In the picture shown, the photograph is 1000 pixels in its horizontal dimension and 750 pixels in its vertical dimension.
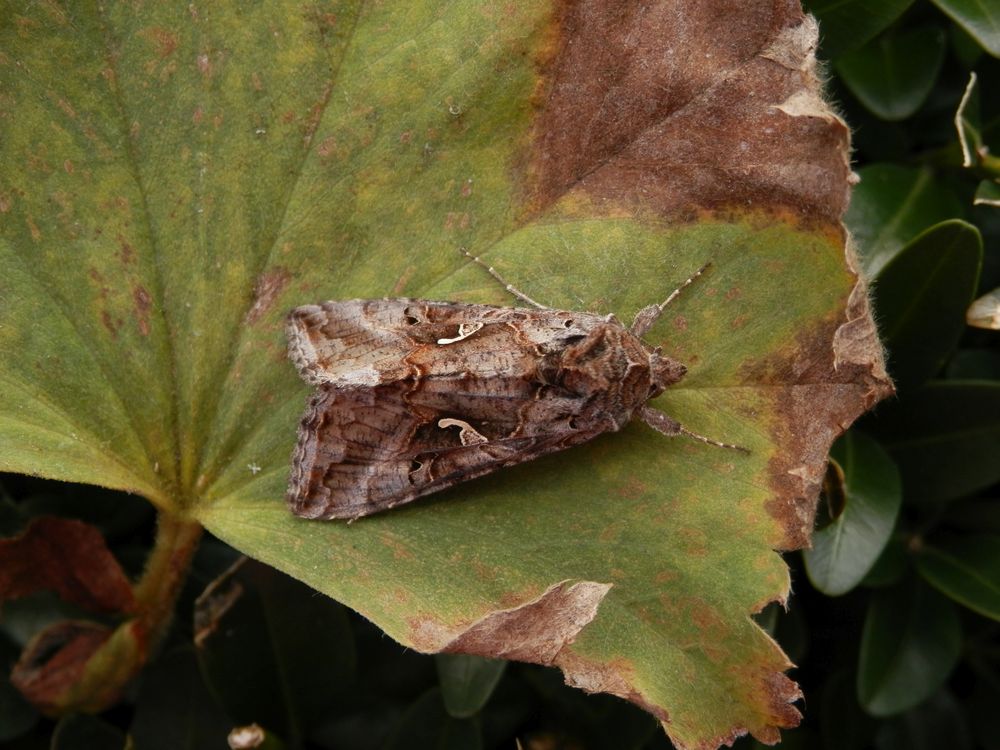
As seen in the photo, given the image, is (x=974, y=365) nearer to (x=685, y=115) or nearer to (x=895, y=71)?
(x=895, y=71)

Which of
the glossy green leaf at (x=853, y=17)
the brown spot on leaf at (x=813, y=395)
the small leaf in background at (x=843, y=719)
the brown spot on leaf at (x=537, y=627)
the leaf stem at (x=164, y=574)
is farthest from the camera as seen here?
the small leaf in background at (x=843, y=719)

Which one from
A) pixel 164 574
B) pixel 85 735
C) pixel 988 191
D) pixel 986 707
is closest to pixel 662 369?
pixel 988 191

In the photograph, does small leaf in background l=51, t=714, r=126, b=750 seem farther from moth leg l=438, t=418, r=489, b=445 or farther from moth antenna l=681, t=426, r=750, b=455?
moth antenna l=681, t=426, r=750, b=455

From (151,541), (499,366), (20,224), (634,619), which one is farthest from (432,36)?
(151,541)

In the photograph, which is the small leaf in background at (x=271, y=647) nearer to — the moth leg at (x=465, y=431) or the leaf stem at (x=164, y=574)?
the leaf stem at (x=164, y=574)

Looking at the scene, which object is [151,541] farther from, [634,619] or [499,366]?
[634,619]

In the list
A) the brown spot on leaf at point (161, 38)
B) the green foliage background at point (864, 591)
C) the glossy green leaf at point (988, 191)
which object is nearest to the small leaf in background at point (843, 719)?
the green foliage background at point (864, 591)

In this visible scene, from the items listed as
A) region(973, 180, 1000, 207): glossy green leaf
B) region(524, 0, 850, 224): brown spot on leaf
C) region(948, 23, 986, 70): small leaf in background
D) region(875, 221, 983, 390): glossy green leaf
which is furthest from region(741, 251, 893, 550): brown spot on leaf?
region(948, 23, 986, 70): small leaf in background
